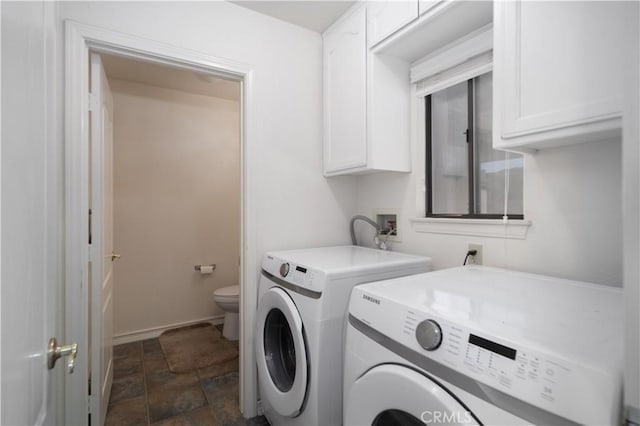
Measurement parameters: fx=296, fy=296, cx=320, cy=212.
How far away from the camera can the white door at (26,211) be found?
17.1 inches

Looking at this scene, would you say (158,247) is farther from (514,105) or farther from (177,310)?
(514,105)

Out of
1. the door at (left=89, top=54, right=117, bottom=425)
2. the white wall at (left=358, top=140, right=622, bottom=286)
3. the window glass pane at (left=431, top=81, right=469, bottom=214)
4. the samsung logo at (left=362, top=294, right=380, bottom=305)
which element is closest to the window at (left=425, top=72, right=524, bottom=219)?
the window glass pane at (left=431, top=81, right=469, bottom=214)

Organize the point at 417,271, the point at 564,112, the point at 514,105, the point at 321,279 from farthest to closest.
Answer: the point at 417,271 < the point at 321,279 < the point at 514,105 < the point at 564,112

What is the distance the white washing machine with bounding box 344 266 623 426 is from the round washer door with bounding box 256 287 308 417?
0.34m

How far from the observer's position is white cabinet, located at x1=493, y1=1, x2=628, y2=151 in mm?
856

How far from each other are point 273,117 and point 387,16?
0.85m

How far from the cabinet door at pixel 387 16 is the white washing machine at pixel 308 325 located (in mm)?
1181

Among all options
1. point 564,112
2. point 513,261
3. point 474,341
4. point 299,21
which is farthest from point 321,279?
point 299,21

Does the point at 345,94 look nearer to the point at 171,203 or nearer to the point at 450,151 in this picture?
the point at 450,151

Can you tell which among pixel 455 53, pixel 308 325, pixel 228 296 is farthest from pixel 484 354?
pixel 228 296

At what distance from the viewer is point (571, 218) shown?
1167mm

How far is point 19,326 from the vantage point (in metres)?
0.49

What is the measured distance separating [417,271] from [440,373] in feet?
2.71

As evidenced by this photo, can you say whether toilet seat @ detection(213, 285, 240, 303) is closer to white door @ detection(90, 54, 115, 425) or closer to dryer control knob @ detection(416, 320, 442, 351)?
white door @ detection(90, 54, 115, 425)
